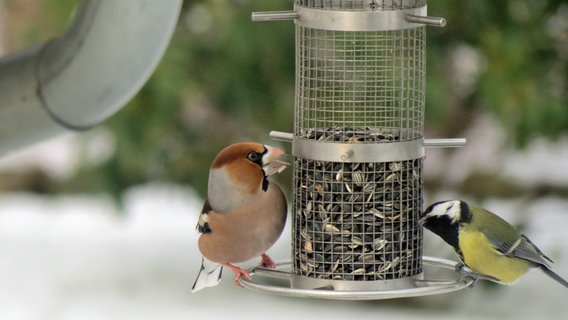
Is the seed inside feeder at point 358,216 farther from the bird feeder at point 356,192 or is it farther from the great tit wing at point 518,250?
the great tit wing at point 518,250

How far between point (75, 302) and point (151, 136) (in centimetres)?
264

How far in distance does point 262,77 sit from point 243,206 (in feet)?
9.09

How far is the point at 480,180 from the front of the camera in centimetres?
774

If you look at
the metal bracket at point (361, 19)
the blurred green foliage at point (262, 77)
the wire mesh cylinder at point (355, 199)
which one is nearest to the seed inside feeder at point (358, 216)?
the wire mesh cylinder at point (355, 199)

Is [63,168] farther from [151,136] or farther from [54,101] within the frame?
[54,101]

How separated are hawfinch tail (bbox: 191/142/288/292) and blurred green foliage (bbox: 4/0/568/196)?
229 centimetres

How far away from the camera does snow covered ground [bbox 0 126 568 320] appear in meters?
7.40

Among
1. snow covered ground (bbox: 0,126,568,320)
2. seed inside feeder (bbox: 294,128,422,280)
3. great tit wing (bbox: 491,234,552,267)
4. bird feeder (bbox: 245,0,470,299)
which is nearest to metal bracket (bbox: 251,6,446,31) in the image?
bird feeder (bbox: 245,0,470,299)

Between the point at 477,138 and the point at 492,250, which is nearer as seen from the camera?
the point at 492,250

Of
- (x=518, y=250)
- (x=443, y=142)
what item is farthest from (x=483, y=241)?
(x=443, y=142)

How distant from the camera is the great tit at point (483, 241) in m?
3.08

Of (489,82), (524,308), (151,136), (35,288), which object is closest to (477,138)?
(524,308)

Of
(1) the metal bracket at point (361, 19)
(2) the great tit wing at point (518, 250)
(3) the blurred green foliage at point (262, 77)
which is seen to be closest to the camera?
(1) the metal bracket at point (361, 19)

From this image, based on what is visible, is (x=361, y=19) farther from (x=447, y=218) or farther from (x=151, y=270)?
(x=151, y=270)
